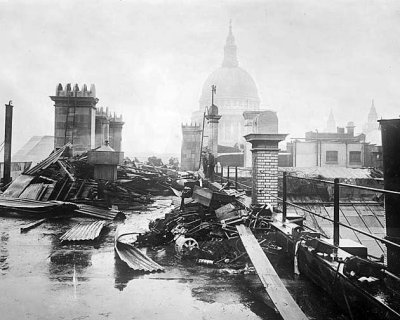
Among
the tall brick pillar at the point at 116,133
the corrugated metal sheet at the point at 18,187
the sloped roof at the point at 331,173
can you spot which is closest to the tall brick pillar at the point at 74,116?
the corrugated metal sheet at the point at 18,187

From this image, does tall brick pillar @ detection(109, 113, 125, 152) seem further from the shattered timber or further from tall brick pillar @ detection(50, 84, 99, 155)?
the shattered timber

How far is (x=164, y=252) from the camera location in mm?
5848

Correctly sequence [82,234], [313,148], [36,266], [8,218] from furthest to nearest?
[313,148] < [8,218] < [82,234] < [36,266]

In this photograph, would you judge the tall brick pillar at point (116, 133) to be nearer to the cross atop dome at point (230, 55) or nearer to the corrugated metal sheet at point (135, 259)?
the corrugated metal sheet at point (135, 259)

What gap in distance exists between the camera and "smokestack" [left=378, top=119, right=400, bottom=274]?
3.83m

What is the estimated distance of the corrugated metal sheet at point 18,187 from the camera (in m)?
10.3

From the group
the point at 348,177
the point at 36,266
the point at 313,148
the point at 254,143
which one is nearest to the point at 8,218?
the point at 36,266

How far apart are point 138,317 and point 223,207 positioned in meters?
3.63

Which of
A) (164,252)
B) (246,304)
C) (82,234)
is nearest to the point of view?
(246,304)

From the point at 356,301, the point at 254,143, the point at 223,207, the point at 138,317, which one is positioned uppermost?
the point at 254,143

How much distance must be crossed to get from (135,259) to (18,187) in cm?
706

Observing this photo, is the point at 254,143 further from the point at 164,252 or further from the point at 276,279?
the point at 276,279

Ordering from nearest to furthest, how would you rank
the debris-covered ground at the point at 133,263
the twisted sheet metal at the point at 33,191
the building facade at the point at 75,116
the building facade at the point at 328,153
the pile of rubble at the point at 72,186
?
1. the debris-covered ground at the point at 133,263
2. the twisted sheet metal at the point at 33,191
3. the pile of rubble at the point at 72,186
4. the building facade at the point at 75,116
5. the building facade at the point at 328,153

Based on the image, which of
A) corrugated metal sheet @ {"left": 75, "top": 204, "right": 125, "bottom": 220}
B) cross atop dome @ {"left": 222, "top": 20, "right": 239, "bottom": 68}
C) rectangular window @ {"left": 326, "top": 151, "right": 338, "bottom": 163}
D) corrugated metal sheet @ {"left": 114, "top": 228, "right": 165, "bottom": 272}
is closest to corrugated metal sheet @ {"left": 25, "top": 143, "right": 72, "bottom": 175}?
corrugated metal sheet @ {"left": 75, "top": 204, "right": 125, "bottom": 220}
